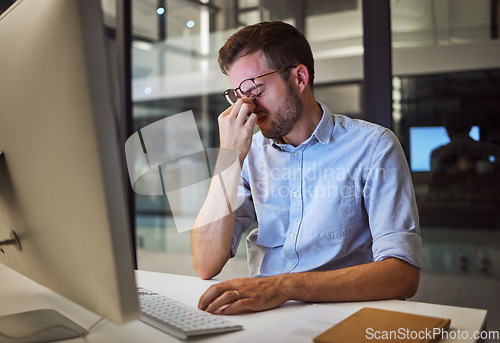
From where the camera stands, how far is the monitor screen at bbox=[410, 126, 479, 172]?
2174 millimetres

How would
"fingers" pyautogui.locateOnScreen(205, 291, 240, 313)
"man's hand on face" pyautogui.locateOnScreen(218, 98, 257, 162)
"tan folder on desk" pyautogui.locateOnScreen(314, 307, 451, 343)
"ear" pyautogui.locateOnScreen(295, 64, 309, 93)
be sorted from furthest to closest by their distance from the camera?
"ear" pyautogui.locateOnScreen(295, 64, 309, 93)
"man's hand on face" pyautogui.locateOnScreen(218, 98, 257, 162)
"fingers" pyautogui.locateOnScreen(205, 291, 240, 313)
"tan folder on desk" pyautogui.locateOnScreen(314, 307, 451, 343)

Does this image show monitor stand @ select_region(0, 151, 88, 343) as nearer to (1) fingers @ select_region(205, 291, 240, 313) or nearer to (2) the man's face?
(1) fingers @ select_region(205, 291, 240, 313)

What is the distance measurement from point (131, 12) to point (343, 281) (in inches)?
103

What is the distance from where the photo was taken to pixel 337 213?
4.75ft

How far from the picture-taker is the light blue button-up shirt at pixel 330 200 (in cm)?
135

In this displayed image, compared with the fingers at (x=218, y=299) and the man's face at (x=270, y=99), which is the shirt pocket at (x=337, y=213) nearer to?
the man's face at (x=270, y=99)

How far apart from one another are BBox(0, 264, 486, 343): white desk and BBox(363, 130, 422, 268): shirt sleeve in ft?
0.61

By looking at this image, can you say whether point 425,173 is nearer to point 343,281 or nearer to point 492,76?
point 492,76

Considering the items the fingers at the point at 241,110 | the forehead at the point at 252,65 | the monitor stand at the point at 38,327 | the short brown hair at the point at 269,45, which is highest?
the short brown hair at the point at 269,45

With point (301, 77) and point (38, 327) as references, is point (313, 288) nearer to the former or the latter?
point (38, 327)

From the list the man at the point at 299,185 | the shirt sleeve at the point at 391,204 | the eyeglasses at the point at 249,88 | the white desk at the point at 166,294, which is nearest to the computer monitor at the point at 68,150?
the white desk at the point at 166,294

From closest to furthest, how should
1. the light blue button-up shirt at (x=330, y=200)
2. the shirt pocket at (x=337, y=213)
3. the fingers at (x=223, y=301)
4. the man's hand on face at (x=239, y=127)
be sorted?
the fingers at (x=223, y=301), the light blue button-up shirt at (x=330, y=200), the shirt pocket at (x=337, y=213), the man's hand on face at (x=239, y=127)

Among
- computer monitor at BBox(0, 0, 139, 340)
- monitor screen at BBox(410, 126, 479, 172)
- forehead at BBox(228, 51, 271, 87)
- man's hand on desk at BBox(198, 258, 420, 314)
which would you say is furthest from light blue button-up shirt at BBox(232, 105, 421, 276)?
computer monitor at BBox(0, 0, 139, 340)

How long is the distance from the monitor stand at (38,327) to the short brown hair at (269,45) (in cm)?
108
